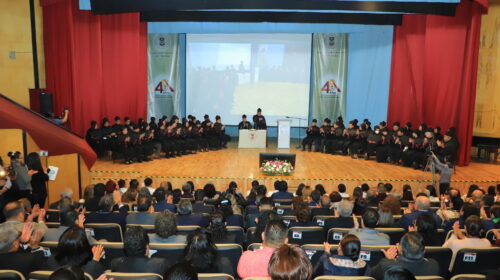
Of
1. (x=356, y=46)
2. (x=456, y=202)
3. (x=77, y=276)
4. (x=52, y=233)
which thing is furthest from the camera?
(x=356, y=46)

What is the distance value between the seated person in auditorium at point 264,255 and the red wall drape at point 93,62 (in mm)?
9272

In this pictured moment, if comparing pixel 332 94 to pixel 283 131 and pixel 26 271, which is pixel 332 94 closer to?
pixel 283 131

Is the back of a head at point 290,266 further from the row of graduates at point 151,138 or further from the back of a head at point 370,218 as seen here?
the row of graduates at point 151,138

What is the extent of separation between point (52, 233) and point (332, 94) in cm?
1293

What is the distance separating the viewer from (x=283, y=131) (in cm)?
1387

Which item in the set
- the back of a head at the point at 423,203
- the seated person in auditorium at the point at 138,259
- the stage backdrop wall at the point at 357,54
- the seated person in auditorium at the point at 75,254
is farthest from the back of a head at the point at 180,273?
the stage backdrop wall at the point at 357,54

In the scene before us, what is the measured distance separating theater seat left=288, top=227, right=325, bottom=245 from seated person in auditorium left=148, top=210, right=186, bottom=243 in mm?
1139

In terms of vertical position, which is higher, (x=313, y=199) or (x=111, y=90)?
(x=111, y=90)

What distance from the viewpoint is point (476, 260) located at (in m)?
3.83

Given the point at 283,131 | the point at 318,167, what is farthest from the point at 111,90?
the point at 318,167

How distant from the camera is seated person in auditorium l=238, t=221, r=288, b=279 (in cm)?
319

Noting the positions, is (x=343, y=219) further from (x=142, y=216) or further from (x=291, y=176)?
(x=291, y=176)

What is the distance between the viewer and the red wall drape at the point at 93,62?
432 inches

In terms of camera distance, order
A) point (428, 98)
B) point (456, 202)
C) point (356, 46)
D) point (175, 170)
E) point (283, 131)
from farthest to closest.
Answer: point (356, 46), point (283, 131), point (428, 98), point (175, 170), point (456, 202)
